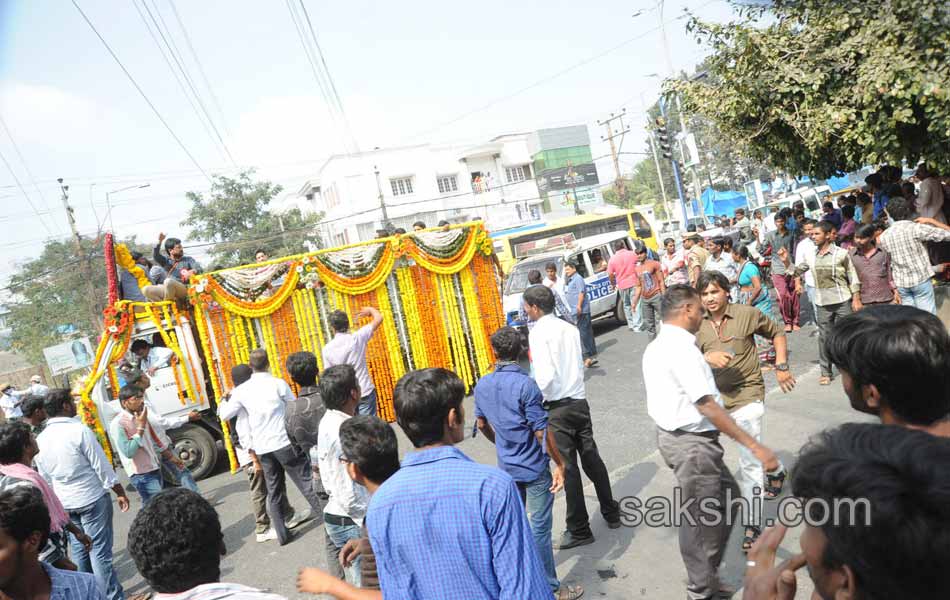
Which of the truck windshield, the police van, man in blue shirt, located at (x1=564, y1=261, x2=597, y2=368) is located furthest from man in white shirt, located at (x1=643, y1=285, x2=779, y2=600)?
the truck windshield

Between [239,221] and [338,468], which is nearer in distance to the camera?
[338,468]

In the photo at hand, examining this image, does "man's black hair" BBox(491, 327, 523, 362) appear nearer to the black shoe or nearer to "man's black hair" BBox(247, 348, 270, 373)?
the black shoe

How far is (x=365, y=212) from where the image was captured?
117 ft

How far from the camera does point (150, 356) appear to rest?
7.84 m

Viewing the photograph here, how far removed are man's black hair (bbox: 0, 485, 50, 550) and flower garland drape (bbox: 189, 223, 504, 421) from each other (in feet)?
18.2

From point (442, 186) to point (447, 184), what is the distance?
1.69 feet

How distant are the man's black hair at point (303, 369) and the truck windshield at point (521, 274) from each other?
816 centimetres

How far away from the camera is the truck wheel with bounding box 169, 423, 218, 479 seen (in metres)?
8.03

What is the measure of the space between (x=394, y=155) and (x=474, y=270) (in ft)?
103

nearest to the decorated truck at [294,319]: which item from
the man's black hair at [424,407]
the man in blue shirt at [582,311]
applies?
the man in blue shirt at [582,311]

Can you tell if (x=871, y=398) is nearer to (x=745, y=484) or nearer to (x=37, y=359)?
(x=745, y=484)

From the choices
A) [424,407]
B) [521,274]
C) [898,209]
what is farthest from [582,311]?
[424,407]

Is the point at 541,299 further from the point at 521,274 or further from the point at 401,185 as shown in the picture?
the point at 401,185

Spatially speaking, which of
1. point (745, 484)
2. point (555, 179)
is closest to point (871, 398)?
point (745, 484)
